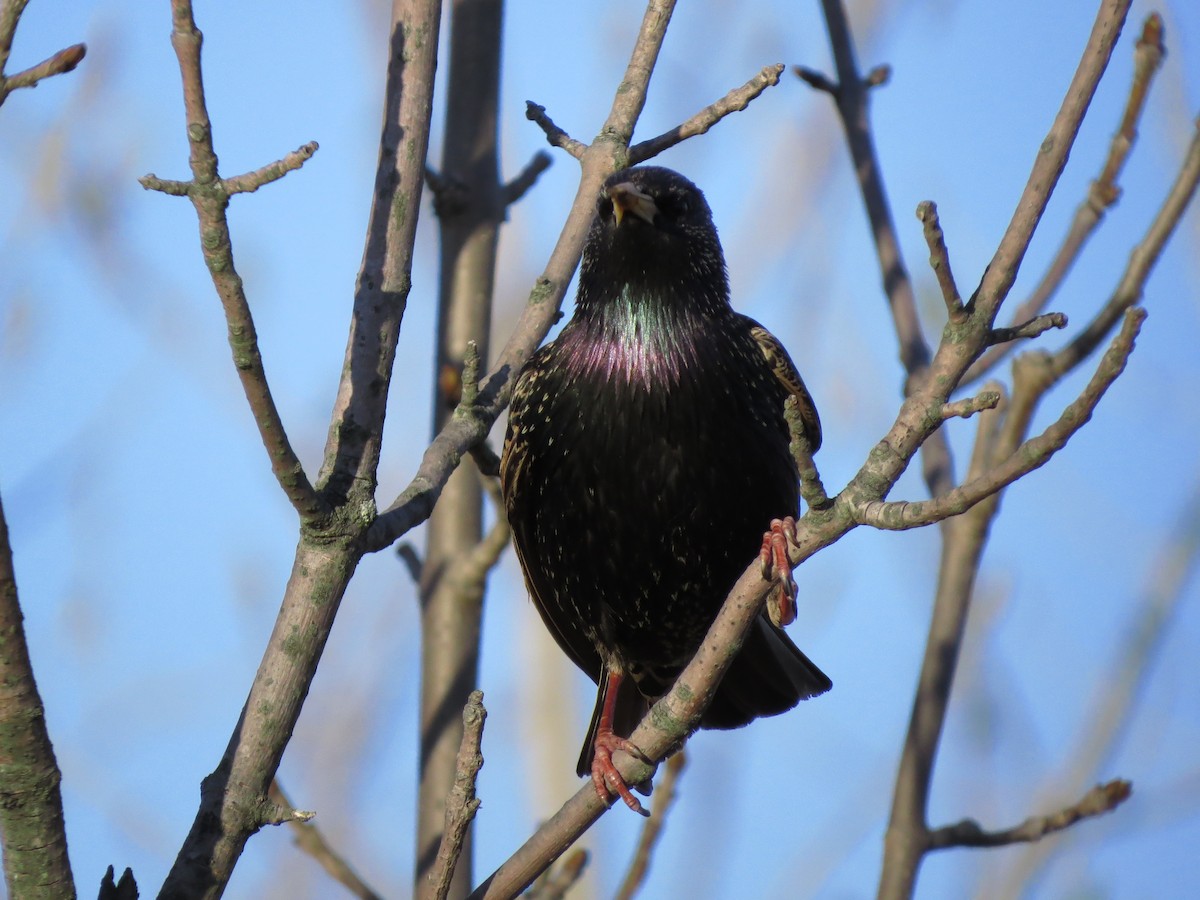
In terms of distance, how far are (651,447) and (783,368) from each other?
55 cm

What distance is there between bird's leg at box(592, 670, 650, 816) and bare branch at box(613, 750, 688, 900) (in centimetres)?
10

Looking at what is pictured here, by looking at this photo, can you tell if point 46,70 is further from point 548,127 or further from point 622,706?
point 622,706

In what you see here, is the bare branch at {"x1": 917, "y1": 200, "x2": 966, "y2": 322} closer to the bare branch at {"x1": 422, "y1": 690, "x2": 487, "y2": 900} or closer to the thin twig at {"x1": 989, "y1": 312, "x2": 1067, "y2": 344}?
the thin twig at {"x1": 989, "y1": 312, "x2": 1067, "y2": 344}

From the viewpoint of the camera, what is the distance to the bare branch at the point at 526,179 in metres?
4.07

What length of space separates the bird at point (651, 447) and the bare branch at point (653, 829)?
0.41 feet

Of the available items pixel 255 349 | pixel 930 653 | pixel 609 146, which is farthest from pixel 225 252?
pixel 930 653

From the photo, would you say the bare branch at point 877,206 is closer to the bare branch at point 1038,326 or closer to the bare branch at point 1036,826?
the bare branch at point 1036,826

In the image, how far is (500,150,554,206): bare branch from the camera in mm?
4066

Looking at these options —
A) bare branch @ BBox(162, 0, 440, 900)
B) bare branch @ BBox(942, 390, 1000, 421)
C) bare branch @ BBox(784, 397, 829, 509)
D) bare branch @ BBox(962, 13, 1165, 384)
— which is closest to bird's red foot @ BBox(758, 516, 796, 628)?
bare branch @ BBox(784, 397, 829, 509)

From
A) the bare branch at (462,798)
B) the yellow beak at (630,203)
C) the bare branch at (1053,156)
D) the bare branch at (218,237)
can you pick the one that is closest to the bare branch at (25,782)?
the bare branch at (218,237)

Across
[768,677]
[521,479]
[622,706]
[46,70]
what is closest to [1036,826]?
[768,677]

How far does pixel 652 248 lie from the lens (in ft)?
11.8

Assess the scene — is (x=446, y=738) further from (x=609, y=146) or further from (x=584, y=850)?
(x=609, y=146)

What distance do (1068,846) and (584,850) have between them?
2.06 metres
